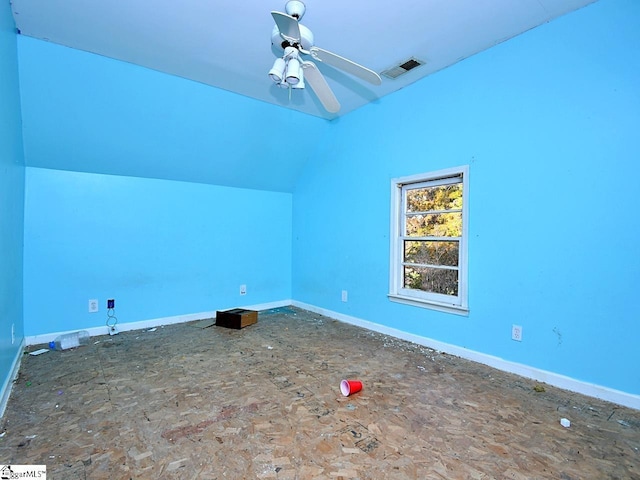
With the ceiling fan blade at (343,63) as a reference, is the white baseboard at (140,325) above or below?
below

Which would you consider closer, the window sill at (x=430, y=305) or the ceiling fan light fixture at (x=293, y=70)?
the ceiling fan light fixture at (x=293, y=70)

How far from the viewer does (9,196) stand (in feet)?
7.73

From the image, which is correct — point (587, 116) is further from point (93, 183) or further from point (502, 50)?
point (93, 183)

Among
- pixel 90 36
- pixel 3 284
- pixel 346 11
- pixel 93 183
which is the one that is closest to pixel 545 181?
pixel 346 11

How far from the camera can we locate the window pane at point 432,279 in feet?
10.3

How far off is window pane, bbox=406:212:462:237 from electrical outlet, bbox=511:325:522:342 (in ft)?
3.02

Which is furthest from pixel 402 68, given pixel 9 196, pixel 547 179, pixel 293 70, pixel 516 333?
pixel 9 196

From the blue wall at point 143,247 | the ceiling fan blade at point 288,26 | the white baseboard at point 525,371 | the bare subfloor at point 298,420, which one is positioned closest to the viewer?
the bare subfloor at point 298,420

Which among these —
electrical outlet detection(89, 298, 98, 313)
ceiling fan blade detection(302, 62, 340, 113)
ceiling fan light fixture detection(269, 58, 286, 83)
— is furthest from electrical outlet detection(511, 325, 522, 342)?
electrical outlet detection(89, 298, 98, 313)

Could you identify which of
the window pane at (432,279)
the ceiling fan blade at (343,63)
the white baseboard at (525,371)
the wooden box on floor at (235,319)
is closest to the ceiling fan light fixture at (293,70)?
the ceiling fan blade at (343,63)

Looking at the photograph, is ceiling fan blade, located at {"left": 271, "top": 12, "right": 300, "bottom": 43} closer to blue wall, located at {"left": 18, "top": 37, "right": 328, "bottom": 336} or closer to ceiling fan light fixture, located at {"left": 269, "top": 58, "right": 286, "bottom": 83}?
ceiling fan light fixture, located at {"left": 269, "top": 58, "right": 286, "bottom": 83}

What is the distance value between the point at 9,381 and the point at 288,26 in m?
3.04

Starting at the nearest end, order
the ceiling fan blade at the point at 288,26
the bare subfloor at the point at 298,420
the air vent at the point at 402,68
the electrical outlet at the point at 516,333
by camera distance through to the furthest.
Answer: the bare subfloor at the point at 298,420
the ceiling fan blade at the point at 288,26
the electrical outlet at the point at 516,333
the air vent at the point at 402,68

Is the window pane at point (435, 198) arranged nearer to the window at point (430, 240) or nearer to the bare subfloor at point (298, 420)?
the window at point (430, 240)
